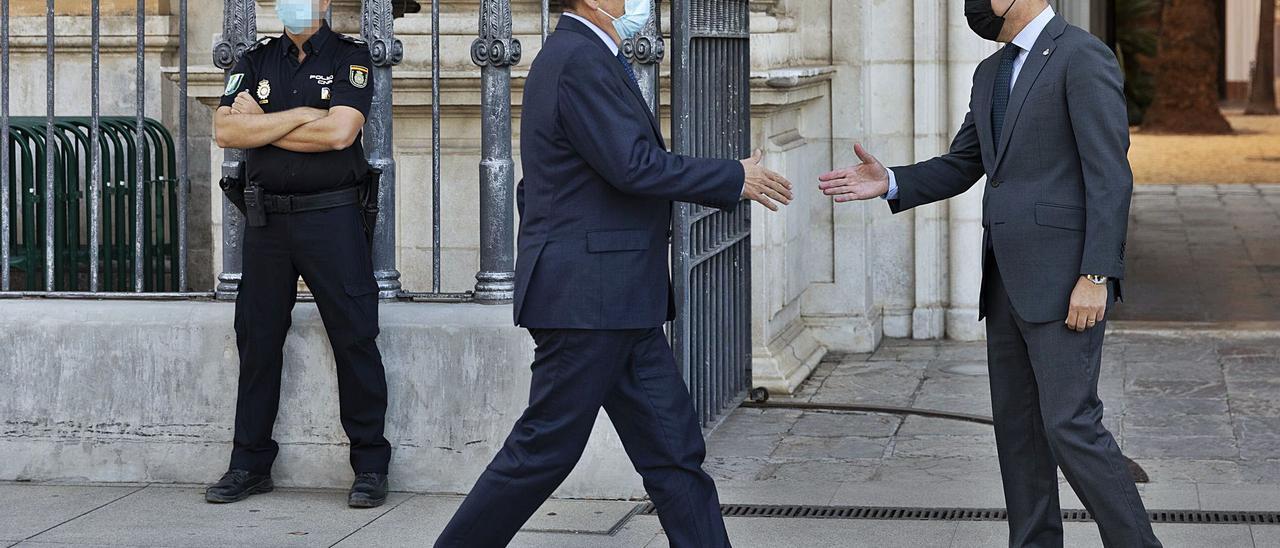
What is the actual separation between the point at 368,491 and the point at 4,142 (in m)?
1.84

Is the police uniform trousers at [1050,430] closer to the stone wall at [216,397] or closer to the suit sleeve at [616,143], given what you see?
the suit sleeve at [616,143]

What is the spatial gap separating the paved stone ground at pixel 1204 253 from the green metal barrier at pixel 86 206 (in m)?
5.27

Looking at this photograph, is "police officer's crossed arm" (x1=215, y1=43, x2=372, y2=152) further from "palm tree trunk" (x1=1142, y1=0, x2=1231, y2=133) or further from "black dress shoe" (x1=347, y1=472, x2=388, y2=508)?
"palm tree trunk" (x1=1142, y1=0, x2=1231, y2=133)

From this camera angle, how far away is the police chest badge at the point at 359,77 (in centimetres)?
582

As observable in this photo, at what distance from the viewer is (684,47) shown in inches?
245

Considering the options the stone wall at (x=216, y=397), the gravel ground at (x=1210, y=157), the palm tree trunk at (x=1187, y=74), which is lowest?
the stone wall at (x=216, y=397)

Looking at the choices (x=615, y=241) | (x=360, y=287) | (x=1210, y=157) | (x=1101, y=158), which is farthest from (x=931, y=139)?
(x=1210, y=157)

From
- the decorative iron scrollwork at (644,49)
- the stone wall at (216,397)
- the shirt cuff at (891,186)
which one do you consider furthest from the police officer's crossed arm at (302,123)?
the shirt cuff at (891,186)

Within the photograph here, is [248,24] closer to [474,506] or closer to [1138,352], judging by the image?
[474,506]

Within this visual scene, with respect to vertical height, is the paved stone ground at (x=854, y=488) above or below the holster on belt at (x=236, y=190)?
below

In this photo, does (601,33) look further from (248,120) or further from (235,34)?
(235,34)

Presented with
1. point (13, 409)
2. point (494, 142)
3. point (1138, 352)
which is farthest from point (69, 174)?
point (1138, 352)

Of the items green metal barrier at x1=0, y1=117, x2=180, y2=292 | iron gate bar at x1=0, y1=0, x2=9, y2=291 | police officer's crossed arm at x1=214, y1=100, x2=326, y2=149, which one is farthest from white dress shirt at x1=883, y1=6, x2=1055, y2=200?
green metal barrier at x1=0, y1=117, x2=180, y2=292

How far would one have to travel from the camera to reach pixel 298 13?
19.0ft
